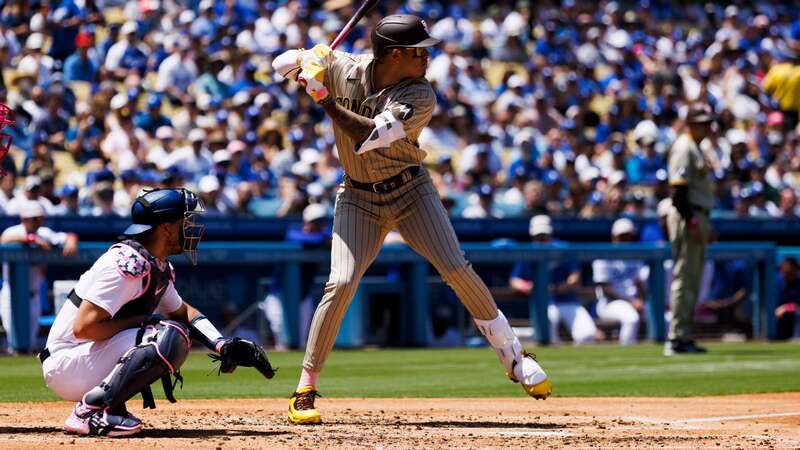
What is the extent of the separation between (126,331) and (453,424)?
1.64 meters

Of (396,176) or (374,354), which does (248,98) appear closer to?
(374,354)

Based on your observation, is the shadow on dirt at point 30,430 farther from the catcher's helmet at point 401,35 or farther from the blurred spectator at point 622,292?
the blurred spectator at point 622,292

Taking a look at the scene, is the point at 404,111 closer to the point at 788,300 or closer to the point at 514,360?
the point at 514,360

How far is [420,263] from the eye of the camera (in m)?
13.3

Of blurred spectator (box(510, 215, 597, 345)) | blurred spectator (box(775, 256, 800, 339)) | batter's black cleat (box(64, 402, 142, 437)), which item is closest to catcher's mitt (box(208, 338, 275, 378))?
batter's black cleat (box(64, 402, 142, 437))

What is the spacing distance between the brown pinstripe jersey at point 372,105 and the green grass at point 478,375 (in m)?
2.29

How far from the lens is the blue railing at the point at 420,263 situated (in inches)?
455

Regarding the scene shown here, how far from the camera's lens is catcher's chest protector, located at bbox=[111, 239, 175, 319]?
510 cm

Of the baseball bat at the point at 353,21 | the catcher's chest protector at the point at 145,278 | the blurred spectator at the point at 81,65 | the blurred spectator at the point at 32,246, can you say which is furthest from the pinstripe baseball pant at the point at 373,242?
the blurred spectator at the point at 81,65

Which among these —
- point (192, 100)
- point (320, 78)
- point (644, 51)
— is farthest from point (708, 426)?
point (644, 51)

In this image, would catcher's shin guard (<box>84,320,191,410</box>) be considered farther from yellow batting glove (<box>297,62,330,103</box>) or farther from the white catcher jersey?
yellow batting glove (<box>297,62,330,103</box>)

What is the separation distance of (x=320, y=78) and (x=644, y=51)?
17.8 meters

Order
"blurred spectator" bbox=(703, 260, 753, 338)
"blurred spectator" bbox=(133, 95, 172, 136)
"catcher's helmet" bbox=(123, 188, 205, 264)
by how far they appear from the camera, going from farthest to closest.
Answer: "blurred spectator" bbox=(133, 95, 172, 136)
"blurred spectator" bbox=(703, 260, 753, 338)
"catcher's helmet" bbox=(123, 188, 205, 264)

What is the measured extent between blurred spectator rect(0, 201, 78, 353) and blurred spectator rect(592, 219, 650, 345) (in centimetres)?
541
